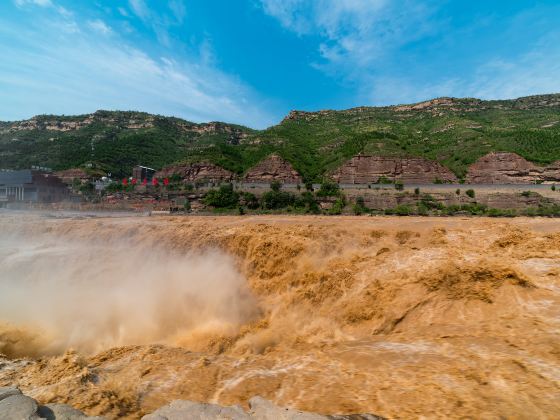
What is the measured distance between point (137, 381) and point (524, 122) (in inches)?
4158

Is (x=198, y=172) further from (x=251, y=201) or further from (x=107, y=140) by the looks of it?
(x=107, y=140)

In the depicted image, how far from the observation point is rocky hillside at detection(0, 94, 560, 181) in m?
66.4

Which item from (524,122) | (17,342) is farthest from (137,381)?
(524,122)

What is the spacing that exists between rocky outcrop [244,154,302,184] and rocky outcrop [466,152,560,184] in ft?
109

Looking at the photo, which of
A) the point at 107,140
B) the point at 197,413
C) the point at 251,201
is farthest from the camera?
the point at 107,140

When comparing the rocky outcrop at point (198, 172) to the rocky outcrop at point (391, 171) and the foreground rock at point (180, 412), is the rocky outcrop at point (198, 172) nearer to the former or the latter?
the rocky outcrop at point (391, 171)

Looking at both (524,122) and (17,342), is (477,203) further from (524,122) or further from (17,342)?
(524,122)

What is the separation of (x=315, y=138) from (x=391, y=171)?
127 ft

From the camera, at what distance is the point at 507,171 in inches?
2207

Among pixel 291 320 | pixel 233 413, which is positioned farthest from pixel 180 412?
pixel 291 320

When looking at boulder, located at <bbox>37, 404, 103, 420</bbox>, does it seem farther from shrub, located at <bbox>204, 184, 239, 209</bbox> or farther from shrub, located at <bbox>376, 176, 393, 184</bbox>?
shrub, located at <bbox>376, 176, 393, 184</bbox>

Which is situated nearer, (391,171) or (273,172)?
(391,171)

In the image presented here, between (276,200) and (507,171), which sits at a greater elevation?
(507,171)

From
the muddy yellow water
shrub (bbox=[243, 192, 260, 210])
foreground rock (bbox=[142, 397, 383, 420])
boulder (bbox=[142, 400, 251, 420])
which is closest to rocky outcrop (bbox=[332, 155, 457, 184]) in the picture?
shrub (bbox=[243, 192, 260, 210])
